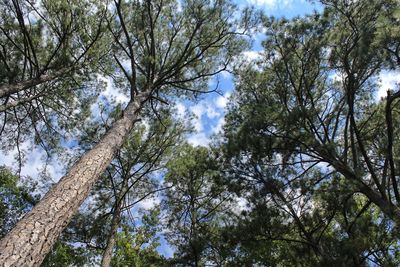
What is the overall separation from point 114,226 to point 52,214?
5.39 m

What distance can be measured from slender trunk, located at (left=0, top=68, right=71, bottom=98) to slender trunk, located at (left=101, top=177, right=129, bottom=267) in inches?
130

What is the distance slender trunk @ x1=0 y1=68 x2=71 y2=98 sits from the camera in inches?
296

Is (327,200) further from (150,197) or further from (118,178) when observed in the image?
(118,178)

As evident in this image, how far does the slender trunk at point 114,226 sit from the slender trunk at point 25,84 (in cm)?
330

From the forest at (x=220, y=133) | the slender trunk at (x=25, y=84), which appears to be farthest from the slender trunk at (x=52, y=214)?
the slender trunk at (x=25, y=84)

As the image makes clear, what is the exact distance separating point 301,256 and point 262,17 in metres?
5.44

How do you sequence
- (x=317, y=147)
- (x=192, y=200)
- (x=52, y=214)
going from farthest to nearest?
(x=192, y=200) → (x=317, y=147) → (x=52, y=214)

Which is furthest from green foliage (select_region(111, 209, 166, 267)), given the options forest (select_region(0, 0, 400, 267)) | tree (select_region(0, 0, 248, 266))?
tree (select_region(0, 0, 248, 266))

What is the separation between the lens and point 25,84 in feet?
26.3

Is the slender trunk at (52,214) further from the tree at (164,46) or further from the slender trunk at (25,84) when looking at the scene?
the slender trunk at (25,84)

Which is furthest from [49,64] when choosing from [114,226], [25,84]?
[114,226]

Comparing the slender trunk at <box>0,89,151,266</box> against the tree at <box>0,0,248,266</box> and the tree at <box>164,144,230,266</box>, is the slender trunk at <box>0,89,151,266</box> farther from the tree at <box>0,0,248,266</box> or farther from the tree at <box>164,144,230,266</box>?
the tree at <box>164,144,230,266</box>

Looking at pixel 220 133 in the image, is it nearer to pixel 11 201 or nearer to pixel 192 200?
pixel 192 200

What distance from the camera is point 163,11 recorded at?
863cm
